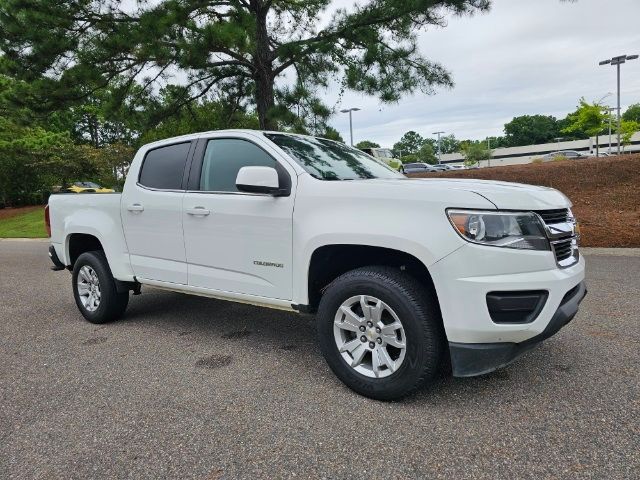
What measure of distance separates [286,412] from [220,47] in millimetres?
7334

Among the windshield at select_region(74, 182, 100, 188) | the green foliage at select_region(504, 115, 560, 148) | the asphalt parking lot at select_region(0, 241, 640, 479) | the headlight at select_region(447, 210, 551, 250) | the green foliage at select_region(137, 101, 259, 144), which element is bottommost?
the asphalt parking lot at select_region(0, 241, 640, 479)

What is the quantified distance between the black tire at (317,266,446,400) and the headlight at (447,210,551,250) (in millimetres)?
465

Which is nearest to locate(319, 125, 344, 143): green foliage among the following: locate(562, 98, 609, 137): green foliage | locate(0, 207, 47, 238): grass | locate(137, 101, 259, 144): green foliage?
locate(137, 101, 259, 144): green foliage

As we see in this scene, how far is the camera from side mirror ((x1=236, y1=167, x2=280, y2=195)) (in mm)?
3225

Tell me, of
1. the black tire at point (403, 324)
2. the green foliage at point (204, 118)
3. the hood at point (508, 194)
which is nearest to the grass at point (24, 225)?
the green foliage at point (204, 118)

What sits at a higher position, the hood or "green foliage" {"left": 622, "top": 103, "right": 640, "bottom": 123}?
"green foliage" {"left": 622, "top": 103, "right": 640, "bottom": 123}

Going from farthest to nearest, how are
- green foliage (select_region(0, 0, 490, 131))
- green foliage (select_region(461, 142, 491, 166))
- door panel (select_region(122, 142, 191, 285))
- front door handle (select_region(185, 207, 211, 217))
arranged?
green foliage (select_region(461, 142, 491, 166))
green foliage (select_region(0, 0, 490, 131))
door panel (select_region(122, 142, 191, 285))
front door handle (select_region(185, 207, 211, 217))

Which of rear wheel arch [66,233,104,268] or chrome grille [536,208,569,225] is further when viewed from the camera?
rear wheel arch [66,233,104,268]

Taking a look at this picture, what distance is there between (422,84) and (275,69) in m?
3.34

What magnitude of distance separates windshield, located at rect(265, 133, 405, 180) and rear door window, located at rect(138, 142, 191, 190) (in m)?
0.92

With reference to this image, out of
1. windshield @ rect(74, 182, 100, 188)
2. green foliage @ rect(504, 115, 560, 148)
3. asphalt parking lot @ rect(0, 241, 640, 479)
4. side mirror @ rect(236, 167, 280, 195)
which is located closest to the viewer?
asphalt parking lot @ rect(0, 241, 640, 479)

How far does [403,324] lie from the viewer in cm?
280

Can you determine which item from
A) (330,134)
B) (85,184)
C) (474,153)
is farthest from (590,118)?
(474,153)

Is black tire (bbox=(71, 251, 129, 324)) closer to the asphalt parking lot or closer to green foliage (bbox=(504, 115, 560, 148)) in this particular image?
the asphalt parking lot
